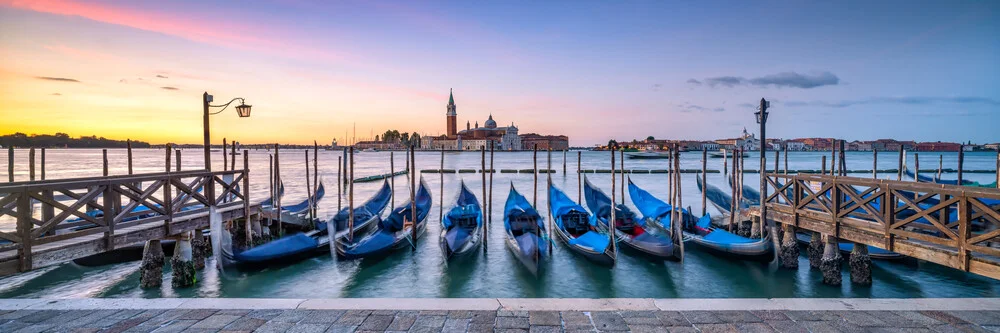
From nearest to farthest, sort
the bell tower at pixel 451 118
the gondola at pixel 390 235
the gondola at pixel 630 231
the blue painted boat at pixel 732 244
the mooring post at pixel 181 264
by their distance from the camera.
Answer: the mooring post at pixel 181 264 < the blue painted boat at pixel 732 244 < the gondola at pixel 390 235 < the gondola at pixel 630 231 < the bell tower at pixel 451 118

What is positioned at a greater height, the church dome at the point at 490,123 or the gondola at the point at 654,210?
the church dome at the point at 490,123

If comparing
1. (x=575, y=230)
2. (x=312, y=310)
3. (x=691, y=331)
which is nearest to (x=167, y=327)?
(x=312, y=310)

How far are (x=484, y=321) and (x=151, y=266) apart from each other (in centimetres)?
530

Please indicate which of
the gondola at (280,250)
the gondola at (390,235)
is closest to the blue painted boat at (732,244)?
the gondola at (390,235)

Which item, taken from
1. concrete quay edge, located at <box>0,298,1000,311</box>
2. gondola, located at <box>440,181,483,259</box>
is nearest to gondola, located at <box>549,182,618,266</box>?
gondola, located at <box>440,181,483,259</box>

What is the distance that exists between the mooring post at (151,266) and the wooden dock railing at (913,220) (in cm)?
872

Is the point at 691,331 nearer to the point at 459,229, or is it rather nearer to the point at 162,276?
the point at 459,229

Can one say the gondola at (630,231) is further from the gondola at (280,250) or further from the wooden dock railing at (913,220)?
the gondola at (280,250)

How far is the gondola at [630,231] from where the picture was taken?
7375 millimetres

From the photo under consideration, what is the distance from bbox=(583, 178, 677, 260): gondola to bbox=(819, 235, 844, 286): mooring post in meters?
1.98

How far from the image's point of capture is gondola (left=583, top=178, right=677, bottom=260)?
290 inches

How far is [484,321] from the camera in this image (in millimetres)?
3246

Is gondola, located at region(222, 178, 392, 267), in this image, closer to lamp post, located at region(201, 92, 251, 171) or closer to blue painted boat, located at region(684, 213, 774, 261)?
lamp post, located at region(201, 92, 251, 171)

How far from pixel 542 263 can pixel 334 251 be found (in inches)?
130
